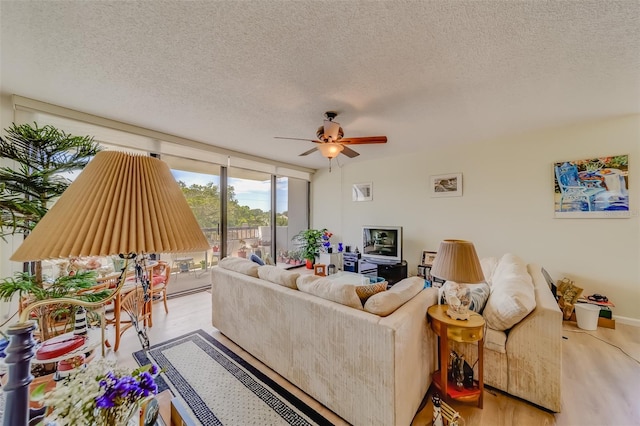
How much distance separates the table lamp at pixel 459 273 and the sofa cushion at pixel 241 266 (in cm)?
162

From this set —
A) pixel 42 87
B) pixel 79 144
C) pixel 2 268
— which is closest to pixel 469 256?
pixel 79 144

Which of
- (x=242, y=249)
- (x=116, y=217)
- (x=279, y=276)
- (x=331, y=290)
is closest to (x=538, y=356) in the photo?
(x=331, y=290)

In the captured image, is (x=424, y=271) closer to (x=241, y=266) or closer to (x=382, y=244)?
(x=382, y=244)

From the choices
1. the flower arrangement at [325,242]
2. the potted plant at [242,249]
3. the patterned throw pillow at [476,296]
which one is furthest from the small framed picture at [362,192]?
the patterned throw pillow at [476,296]

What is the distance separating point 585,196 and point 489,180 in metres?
1.04

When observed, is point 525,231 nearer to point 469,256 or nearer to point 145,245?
point 469,256

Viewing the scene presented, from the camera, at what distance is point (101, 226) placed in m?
0.61

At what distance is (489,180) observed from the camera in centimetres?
365

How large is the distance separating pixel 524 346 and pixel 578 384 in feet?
2.47

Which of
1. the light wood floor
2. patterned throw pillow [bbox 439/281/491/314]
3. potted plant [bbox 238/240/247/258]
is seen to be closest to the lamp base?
patterned throw pillow [bbox 439/281/491/314]

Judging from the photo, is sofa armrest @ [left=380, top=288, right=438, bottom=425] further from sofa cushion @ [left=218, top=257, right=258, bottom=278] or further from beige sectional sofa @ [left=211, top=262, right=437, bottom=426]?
sofa cushion @ [left=218, top=257, right=258, bottom=278]

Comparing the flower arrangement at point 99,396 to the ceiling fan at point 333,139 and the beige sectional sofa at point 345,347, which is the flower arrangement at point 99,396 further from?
the ceiling fan at point 333,139

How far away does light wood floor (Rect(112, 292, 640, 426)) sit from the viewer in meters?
1.52

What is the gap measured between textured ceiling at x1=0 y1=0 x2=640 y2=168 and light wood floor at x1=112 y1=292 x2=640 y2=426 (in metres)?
2.51
